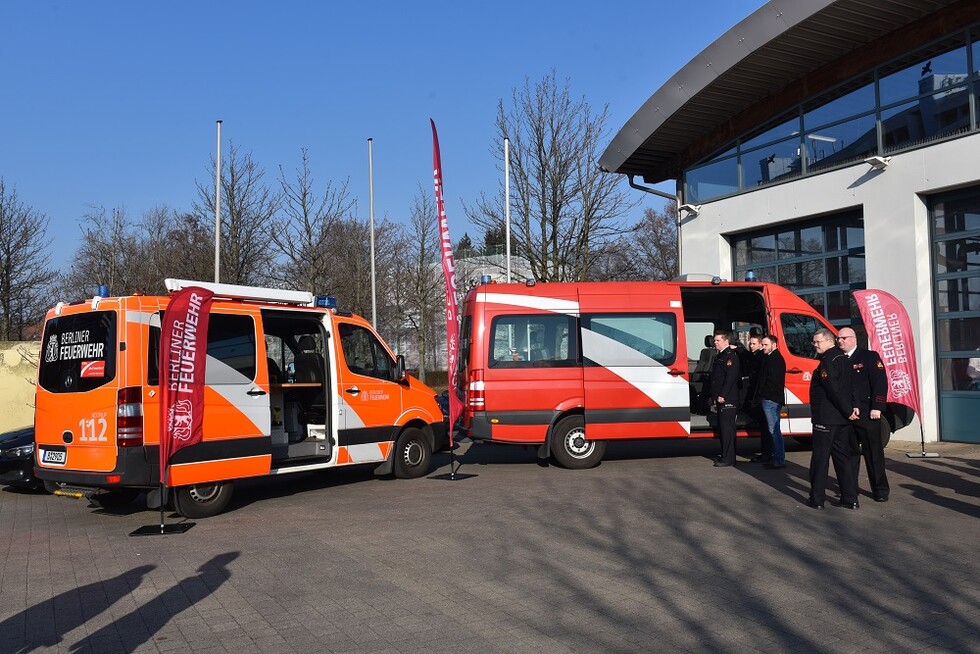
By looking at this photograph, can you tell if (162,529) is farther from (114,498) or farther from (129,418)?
(114,498)

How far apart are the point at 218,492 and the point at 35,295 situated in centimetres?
2277

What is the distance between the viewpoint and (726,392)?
38.0 ft

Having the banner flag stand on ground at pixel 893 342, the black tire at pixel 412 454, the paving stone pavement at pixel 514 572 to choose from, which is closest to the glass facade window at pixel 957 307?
the banner flag stand on ground at pixel 893 342

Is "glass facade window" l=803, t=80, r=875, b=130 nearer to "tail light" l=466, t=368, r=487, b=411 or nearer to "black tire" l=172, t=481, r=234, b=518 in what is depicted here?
"tail light" l=466, t=368, r=487, b=411

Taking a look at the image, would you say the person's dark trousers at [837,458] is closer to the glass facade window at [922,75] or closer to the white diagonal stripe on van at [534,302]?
the white diagonal stripe on van at [534,302]

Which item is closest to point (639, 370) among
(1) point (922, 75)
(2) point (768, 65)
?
(1) point (922, 75)

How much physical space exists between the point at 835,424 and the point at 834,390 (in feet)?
1.19

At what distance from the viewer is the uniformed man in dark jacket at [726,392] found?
38.0 ft

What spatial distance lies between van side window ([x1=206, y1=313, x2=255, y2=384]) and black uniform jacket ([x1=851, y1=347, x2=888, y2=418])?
6.30 meters

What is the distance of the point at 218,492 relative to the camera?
358 inches

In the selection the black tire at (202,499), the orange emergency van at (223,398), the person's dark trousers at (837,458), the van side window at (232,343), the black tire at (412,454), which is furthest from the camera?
the black tire at (412,454)

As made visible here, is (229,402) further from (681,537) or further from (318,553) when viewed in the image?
(681,537)

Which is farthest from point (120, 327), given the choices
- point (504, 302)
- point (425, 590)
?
point (504, 302)

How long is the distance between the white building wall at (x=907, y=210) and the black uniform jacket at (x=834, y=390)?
21.1ft
